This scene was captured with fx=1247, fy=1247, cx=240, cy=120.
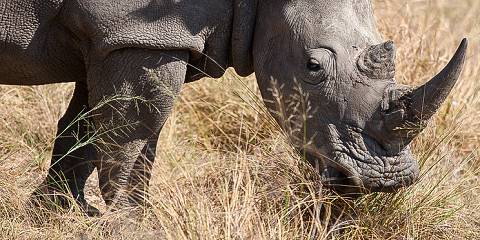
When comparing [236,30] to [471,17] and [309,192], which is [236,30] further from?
[471,17]

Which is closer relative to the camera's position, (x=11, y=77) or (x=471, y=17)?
(x=11, y=77)

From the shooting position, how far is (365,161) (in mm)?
5469

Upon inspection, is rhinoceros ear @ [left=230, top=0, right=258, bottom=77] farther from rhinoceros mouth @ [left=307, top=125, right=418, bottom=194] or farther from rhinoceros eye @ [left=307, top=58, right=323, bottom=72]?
rhinoceros mouth @ [left=307, top=125, right=418, bottom=194]

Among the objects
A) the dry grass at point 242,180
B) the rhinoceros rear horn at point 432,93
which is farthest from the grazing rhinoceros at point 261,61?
the dry grass at point 242,180

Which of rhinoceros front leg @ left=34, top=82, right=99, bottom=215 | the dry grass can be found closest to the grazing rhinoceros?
the dry grass

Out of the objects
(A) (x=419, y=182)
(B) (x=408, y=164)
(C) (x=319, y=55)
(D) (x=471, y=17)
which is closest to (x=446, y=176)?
(A) (x=419, y=182)

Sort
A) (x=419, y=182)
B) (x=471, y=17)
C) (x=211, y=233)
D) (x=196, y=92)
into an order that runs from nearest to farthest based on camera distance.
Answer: (x=211, y=233) → (x=419, y=182) → (x=196, y=92) → (x=471, y=17)

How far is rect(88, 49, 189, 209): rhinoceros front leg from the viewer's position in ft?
17.7

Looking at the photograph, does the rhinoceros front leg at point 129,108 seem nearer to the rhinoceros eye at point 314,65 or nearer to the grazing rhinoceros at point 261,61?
the grazing rhinoceros at point 261,61

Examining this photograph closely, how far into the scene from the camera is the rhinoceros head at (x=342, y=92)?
542 centimetres

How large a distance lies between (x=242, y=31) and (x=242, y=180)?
68 centimetres

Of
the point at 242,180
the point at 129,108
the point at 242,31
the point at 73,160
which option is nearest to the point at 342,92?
the point at 242,31

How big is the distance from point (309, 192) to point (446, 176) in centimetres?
82

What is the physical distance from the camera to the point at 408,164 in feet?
18.0
